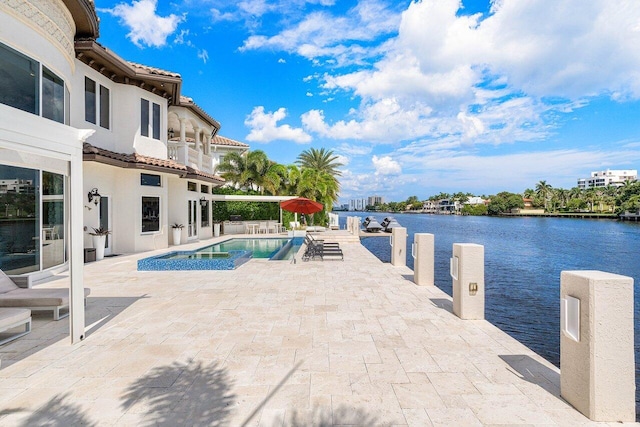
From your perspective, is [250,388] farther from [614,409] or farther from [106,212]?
[106,212]

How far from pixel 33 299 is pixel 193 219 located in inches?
533

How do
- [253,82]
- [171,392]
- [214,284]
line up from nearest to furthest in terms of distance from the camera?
[171,392], [214,284], [253,82]

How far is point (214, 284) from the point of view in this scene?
8602mm

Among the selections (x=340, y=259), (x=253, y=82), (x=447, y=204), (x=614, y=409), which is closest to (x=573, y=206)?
(x=447, y=204)

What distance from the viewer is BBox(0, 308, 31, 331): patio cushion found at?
14.4 feet

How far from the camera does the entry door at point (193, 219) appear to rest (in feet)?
60.7

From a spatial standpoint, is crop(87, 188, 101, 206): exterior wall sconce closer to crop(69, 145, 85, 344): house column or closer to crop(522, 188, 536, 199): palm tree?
crop(69, 145, 85, 344): house column

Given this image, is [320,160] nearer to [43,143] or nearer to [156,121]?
[156,121]

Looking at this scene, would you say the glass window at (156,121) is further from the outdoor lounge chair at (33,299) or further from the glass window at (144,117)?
the outdoor lounge chair at (33,299)

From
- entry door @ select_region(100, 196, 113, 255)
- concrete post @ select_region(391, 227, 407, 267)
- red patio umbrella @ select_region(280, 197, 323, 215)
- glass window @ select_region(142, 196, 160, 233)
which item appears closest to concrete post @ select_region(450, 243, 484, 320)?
concrete post @ select_region(391, 227, 407, 267)

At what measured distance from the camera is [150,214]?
14508 millimetres

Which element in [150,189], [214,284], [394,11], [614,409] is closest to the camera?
[614,409]

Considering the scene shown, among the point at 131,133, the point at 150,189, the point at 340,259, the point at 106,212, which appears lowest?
the point at 340,259

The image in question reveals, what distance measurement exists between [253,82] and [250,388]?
1263 inches
